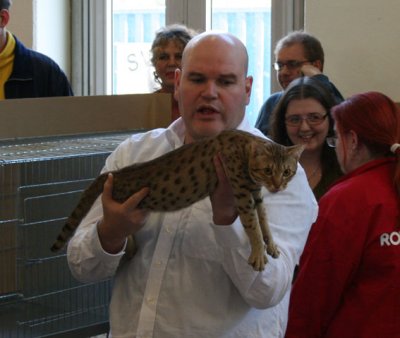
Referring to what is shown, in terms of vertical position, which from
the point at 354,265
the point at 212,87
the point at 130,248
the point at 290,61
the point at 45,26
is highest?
the point at 45,26

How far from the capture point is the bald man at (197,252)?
1458mm

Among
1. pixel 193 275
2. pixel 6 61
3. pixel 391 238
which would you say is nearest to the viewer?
pixel 193 275

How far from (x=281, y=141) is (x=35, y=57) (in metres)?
1.08

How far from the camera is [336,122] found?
2088 millimetres

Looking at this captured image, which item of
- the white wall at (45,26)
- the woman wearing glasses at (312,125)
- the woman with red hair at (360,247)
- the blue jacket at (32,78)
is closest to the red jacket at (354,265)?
the woman with red hair at (360,247)

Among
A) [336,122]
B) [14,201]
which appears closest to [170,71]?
[336,122]

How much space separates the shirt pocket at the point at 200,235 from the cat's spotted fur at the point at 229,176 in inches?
3.9

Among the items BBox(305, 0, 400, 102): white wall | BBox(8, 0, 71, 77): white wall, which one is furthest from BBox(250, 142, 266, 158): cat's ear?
BBox(8, 0, 71, 77): white wall

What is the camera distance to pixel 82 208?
1540 mm

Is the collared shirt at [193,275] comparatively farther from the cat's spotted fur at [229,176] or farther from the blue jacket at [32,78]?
the blue jacket at [32,78]

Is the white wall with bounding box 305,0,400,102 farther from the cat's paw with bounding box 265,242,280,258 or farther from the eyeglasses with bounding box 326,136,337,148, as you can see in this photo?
the cat's paw with bounding box 265,242,280,258

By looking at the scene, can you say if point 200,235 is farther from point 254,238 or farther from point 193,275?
point 254,238

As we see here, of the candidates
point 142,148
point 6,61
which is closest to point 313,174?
point 142,148

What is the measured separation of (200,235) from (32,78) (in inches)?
64.4
